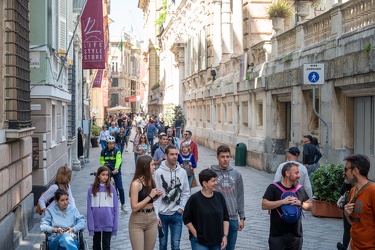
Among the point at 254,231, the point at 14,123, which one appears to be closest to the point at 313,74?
the point at 254,231

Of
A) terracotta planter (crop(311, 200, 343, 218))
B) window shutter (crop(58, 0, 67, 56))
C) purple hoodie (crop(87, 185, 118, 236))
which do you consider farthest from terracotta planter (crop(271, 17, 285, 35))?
purple hoodie (crop(87, 185, 118, 236))

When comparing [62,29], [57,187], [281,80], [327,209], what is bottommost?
[327,209]

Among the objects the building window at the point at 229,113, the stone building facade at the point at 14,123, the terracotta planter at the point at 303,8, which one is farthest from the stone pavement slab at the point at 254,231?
the building window at the point at 229,113

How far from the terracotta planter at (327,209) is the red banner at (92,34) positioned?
11.5 meters

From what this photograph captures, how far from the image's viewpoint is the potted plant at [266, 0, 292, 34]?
69.3 feet

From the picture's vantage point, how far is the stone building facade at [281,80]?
14305 mm

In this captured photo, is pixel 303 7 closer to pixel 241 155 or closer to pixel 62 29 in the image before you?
pixel 241 155

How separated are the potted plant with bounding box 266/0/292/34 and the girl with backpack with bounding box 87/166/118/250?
13.7m

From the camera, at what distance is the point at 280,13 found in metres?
21.2

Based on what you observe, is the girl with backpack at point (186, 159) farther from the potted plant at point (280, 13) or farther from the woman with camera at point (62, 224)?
the potted plant at point (280, 13)

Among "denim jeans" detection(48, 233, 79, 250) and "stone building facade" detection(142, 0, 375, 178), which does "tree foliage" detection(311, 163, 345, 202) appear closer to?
"stone building facade" detection(142, 0, 375, 178)

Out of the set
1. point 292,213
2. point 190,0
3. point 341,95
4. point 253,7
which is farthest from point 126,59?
point 292,213

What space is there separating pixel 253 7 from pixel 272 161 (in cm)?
824

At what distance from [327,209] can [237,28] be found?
58.9ft
